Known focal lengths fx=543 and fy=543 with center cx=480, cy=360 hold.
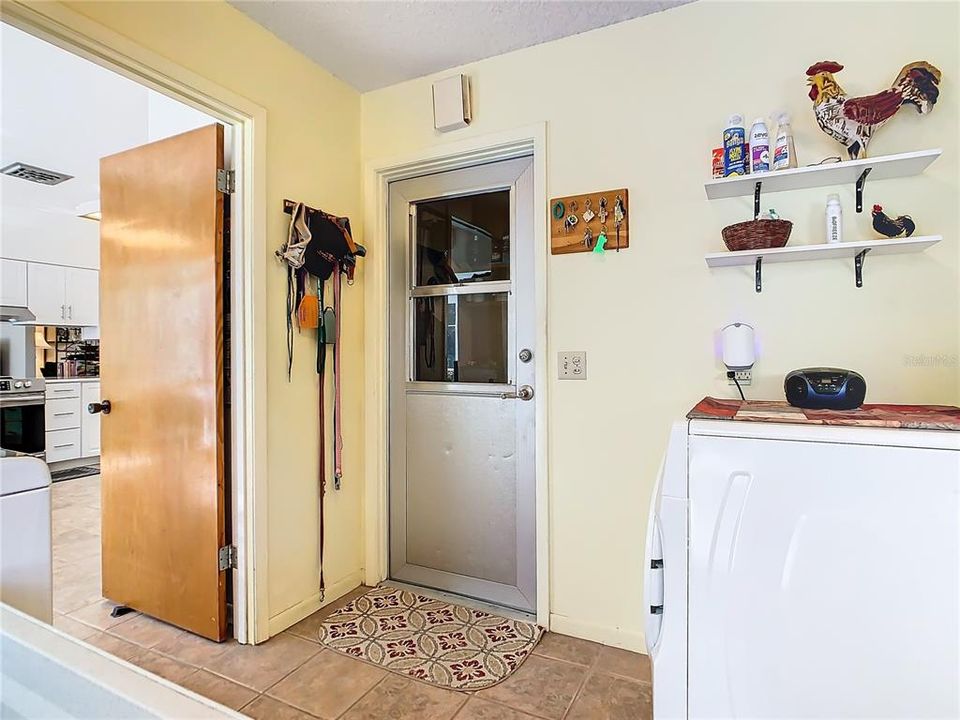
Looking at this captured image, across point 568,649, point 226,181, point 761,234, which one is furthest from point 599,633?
point 226,181

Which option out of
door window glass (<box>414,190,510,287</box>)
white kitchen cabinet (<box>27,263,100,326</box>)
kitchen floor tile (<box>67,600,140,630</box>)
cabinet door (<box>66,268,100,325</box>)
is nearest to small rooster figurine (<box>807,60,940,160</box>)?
door window glass (<box>414,190,510,287</box>)

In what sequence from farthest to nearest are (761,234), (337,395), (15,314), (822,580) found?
(15,314), (337,395), (761,234), (822,580)

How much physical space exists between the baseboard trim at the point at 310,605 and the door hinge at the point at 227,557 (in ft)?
0.90

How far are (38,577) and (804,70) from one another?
2571 mm

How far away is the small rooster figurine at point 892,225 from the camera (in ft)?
5.36

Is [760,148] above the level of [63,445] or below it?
above

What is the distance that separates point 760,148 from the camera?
1746mm

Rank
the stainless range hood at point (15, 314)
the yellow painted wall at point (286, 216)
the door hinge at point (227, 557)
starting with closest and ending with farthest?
the yellow painted wall at point (286, 216) < the door hinge at point (227, 557) < the stainless range hood at point (15, 314)

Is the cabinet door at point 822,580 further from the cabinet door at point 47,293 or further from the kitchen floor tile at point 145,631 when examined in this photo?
the cabinet door at point 47,293

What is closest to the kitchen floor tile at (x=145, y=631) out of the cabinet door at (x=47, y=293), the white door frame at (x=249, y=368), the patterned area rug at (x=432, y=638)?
the white door frame at (x=249, y=368)

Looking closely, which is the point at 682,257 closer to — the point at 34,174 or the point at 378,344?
the point at 378,344

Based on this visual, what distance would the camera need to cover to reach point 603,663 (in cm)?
199

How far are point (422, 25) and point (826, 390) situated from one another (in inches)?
74.8

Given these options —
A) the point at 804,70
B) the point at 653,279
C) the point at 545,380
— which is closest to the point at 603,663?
the point at 545,380
